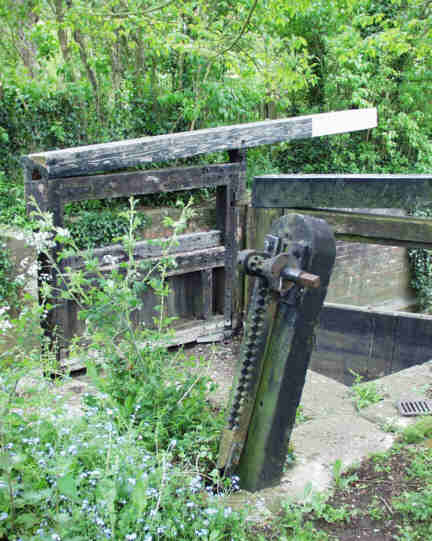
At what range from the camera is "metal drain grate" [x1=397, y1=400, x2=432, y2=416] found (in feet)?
11.1

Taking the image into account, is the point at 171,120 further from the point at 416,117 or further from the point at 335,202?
the point at 416,117

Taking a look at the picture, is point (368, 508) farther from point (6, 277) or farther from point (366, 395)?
point (6, 277)

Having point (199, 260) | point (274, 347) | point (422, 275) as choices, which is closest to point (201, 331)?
point (199, 260)

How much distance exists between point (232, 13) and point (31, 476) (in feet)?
23.3

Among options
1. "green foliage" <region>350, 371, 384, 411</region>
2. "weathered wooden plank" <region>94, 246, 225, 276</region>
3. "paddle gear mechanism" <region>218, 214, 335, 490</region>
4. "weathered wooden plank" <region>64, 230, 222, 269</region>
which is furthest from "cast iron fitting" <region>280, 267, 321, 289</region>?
"weathered wooden plank" <region>94, 246, 225, 276</region>

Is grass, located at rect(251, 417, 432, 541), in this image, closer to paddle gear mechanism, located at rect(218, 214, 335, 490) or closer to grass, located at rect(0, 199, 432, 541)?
grass, located at rect(0, 199, 432, 541)

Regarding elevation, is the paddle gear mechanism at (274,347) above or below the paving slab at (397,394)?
above

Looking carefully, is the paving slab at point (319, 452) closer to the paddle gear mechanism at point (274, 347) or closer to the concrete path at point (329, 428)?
the concrete path at point (329, 428)

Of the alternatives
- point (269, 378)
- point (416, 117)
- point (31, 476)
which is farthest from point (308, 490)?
point (416, 117)

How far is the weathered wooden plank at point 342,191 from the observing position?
3.17 metres

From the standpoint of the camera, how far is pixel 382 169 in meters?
10.7

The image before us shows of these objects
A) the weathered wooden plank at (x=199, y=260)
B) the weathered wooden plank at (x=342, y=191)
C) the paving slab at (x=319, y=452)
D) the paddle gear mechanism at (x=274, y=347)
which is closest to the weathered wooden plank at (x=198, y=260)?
the weathered wooden plank at (x=199, y=260)

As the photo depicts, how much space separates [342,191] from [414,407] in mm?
1507

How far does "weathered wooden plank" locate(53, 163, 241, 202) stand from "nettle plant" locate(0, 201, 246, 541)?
192 centimetres
